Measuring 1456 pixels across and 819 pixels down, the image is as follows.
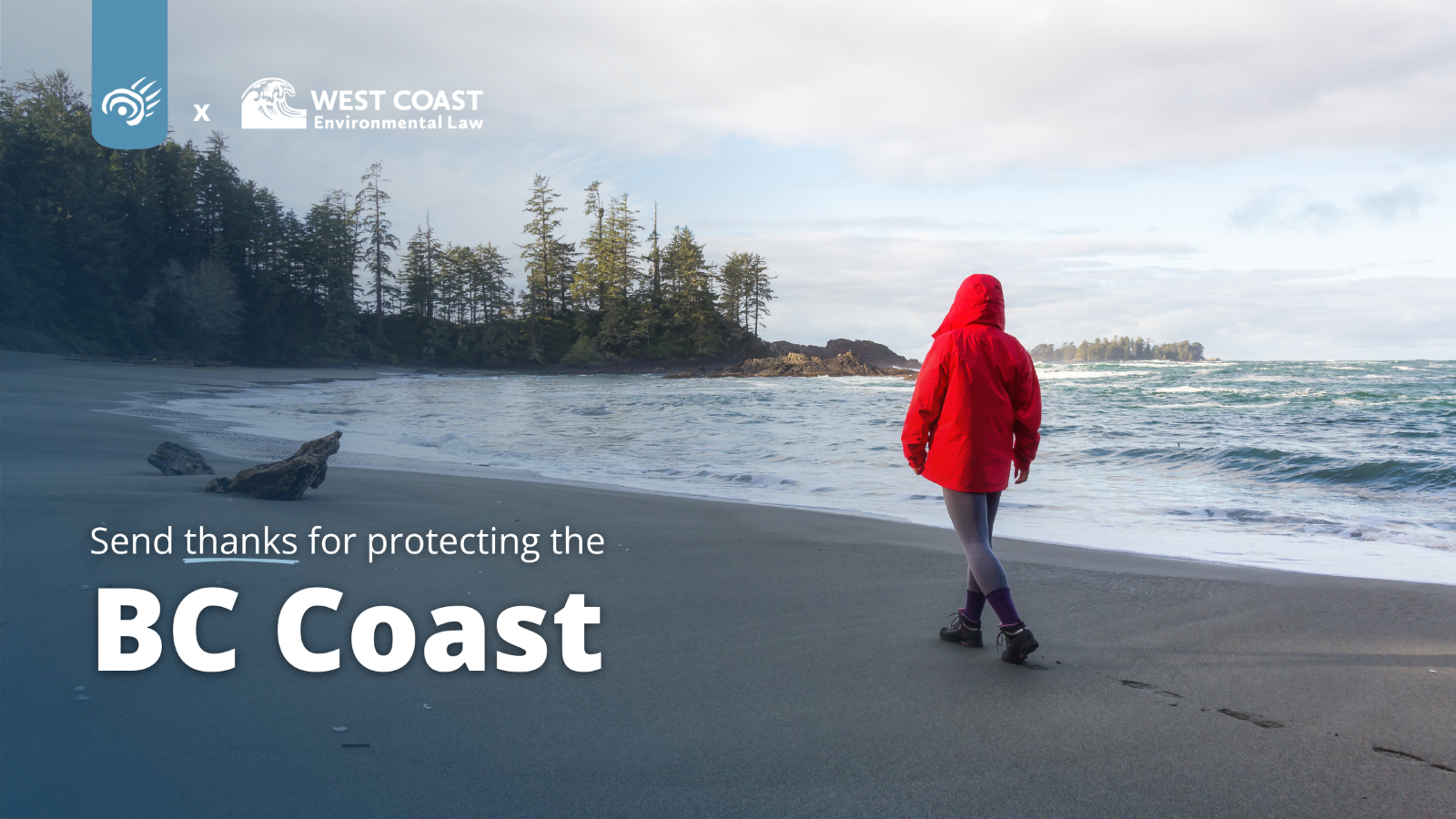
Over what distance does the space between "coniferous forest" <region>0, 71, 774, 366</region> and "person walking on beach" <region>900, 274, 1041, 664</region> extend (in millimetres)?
37509

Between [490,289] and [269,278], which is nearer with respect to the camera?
[269,278]

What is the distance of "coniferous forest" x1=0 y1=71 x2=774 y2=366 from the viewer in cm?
3509

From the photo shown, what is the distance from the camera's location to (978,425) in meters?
3.14

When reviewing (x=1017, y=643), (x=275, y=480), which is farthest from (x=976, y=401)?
(x=275, y=480)

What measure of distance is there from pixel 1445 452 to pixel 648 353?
2139 inches

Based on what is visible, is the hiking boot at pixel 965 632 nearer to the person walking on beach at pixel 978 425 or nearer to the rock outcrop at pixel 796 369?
the person walking on beach at pixel 978 425

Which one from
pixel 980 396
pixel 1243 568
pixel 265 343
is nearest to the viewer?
pixel 980 396

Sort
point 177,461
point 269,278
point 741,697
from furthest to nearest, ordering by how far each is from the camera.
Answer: point 269,278
point 177,461
point 741,697

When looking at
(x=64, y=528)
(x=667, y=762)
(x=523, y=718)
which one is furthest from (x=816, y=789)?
(x=64, y=528)

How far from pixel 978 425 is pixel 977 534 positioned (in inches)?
19.3

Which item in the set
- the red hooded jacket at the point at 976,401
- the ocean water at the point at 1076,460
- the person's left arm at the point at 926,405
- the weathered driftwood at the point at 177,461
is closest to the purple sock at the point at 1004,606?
the red hooded jacket at the point at 976,401

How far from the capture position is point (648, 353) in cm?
6206

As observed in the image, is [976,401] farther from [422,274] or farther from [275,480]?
[422,274]

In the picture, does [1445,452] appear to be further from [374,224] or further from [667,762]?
[374,224]
